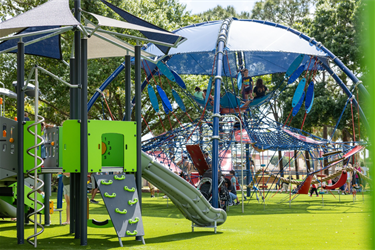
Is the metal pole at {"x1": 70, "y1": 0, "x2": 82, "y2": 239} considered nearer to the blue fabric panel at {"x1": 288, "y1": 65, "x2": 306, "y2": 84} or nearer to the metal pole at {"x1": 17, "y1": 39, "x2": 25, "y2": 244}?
the metal pole at {"x1": 17, "y1": 39, "x2": 25, "y2": 244}

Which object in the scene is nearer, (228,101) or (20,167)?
(20,167)

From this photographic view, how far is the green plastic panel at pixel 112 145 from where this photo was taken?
258 inches

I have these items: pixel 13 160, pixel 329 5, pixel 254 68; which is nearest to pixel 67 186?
pixel 13 160

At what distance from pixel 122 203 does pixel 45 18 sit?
9.56 ft

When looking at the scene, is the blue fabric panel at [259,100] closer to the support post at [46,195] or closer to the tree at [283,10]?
the support post at [46,195]

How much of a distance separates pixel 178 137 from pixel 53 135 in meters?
8.37

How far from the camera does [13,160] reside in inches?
267

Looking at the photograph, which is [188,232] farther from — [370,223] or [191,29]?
[191,29]

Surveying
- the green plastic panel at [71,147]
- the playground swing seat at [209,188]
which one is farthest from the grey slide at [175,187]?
the playground swing seat at [209,188]

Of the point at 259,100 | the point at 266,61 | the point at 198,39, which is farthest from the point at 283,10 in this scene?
the point at 198,39

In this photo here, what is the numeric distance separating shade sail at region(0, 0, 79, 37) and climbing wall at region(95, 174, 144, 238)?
7.58ft

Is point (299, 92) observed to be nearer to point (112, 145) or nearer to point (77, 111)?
point (77, 111)

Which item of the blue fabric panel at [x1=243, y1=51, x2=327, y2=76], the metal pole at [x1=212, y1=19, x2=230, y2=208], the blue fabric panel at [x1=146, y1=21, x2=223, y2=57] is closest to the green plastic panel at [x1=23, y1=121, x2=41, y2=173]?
the metal pole at [x1=212, y1=19, x2=230, y2=208]

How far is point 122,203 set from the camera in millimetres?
6477
